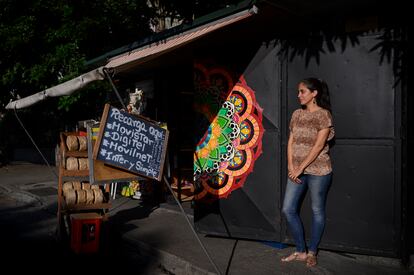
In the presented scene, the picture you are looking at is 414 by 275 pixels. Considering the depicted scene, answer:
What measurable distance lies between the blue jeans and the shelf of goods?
2.83m

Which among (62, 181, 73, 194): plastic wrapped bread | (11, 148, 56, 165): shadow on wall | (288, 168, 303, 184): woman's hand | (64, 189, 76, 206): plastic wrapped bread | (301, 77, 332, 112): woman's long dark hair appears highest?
(301, 77, 332, 112): woman's long dark hair

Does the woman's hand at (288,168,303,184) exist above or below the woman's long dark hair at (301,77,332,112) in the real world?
below

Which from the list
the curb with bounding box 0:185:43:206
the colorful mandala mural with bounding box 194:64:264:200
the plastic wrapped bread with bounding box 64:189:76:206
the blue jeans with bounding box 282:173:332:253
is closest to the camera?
the blue jeans with bounding box 282:173:332:253

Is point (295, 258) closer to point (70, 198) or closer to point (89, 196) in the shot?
point (89, 196)

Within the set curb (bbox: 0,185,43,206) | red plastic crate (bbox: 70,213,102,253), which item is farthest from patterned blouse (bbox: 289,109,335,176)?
curb (bbox: 0,185,43,206)

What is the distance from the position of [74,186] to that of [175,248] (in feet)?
6.49

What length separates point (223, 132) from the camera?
5.48 m

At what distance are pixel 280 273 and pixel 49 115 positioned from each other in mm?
18202

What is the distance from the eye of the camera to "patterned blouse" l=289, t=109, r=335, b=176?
13.8 feet

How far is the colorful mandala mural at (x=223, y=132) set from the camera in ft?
17.2

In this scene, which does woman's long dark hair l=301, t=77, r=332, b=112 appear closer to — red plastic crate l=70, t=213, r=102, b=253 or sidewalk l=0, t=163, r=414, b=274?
sidewalk l=0, t=163, r=414, b=274

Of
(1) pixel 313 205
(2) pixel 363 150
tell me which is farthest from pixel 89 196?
(2) pixel 363 150

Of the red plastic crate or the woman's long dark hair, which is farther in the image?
the red plastic crate

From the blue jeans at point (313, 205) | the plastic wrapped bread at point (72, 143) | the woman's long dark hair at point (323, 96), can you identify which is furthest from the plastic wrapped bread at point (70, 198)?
the woman's long dark hair at point (323, 96)
